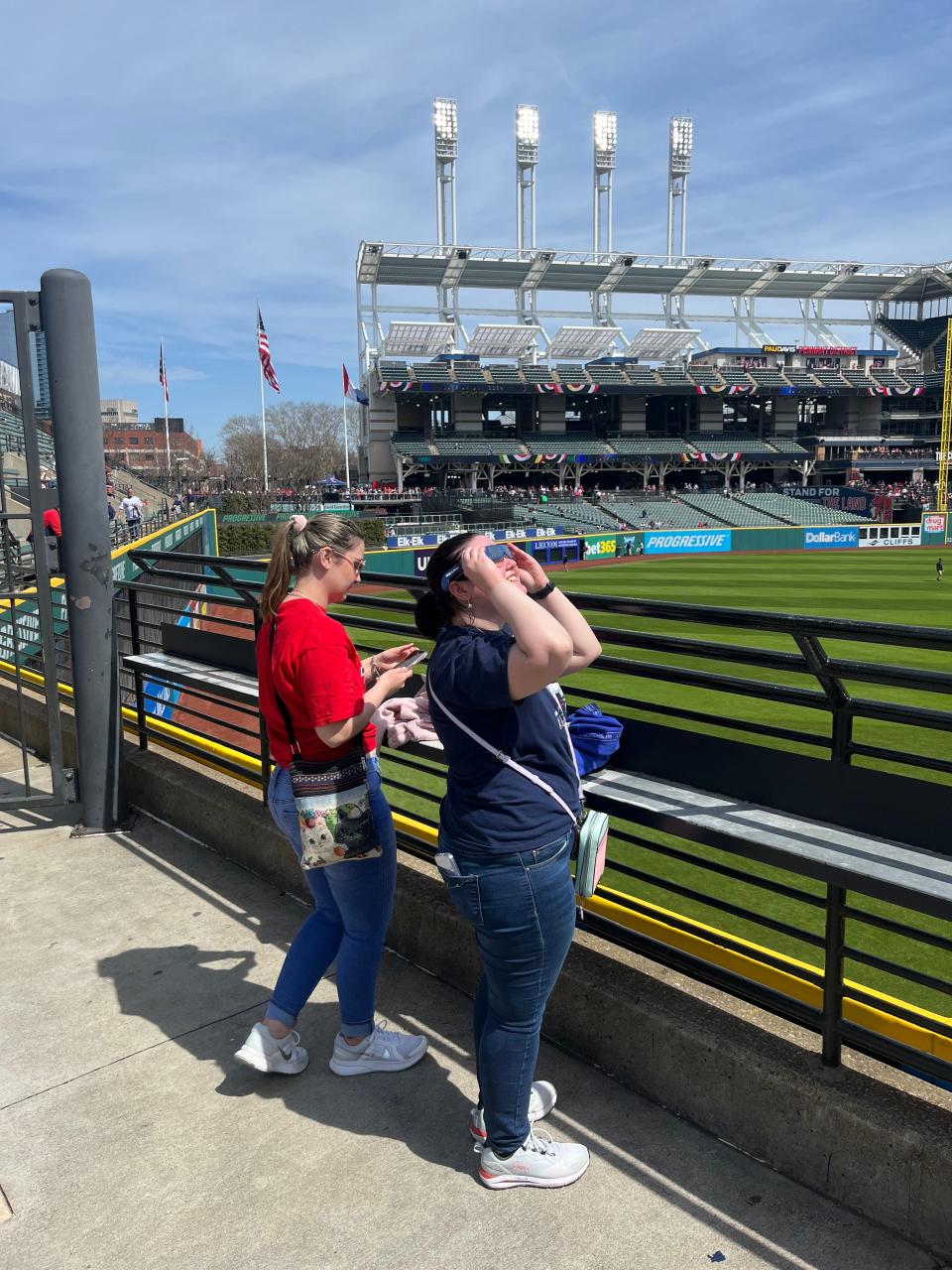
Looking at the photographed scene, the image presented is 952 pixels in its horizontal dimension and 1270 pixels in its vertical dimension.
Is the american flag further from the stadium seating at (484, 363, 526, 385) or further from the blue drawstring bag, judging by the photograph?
the blue drawstring bag

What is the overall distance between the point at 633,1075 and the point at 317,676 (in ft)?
5.48

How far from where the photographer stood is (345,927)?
3.03 meters

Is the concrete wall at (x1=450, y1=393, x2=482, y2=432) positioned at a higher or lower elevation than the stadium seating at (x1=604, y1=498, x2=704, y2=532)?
higher

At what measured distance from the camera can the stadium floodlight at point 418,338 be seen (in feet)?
227

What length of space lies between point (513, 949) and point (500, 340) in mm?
74016

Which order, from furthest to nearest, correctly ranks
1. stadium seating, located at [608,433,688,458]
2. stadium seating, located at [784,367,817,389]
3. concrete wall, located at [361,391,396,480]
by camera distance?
stadium seating, located at [784,367,817,389], concrete wall, located at [361,391,396,480], stadium seating, located at [608,433,688,458]

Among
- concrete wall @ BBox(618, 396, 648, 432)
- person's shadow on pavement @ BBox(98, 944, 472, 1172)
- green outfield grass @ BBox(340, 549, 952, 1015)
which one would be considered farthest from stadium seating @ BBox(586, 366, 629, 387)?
person's shadow on pavement @ BBox(98, 944, 472, 1172)

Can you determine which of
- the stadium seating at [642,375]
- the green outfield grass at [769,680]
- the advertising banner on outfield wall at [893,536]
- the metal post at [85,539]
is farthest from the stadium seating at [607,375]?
the metal post at [85,539]

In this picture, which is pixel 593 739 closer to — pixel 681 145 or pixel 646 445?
pixel 646 445

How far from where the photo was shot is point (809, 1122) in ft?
8.10

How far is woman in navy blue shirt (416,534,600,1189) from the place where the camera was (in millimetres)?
2268

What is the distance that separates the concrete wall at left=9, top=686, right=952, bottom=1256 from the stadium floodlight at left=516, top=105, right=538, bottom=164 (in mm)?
82583

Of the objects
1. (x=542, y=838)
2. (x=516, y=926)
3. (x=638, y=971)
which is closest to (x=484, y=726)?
(x=542, y=838)

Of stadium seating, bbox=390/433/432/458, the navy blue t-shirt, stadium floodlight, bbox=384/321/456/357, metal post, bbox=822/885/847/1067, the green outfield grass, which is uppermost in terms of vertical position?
stadium floodlight, bbox=384/321/456/357
